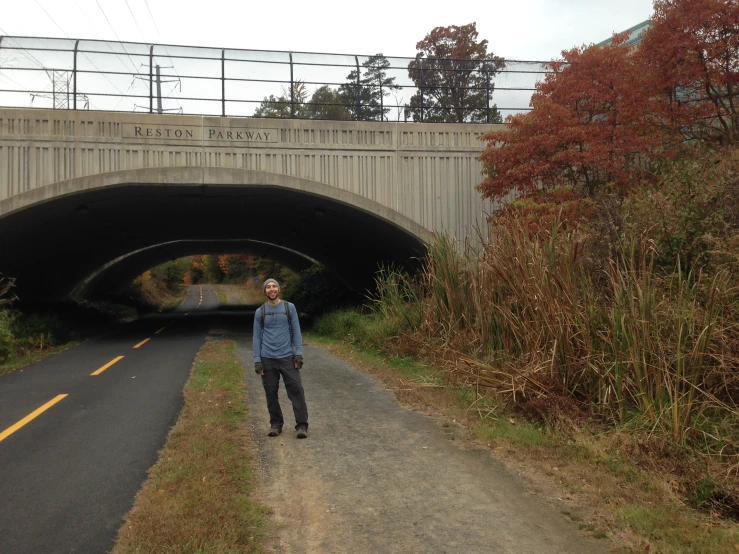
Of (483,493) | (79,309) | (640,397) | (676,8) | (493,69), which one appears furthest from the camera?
(79,309)

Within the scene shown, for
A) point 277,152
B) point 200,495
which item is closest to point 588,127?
point 277,152

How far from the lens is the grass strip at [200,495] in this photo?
380 cm

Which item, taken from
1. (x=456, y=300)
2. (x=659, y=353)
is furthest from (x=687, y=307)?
(x=456, y=300)

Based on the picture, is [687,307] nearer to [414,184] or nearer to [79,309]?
[414,184]

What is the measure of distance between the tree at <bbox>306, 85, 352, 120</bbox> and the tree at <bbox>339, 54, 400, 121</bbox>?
216 mm

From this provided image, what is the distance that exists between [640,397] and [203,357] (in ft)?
31.4

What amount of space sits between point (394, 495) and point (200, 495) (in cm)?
151

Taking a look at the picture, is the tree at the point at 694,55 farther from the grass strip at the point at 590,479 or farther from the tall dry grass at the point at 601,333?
the grass strip at the point at 590,479

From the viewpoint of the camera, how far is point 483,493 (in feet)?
15.5

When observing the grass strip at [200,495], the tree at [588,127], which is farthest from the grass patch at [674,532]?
the tree at [588,127]

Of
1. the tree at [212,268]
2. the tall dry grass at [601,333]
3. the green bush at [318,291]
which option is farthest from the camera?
the tree at [212,268]

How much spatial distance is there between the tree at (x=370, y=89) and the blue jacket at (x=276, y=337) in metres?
11.0

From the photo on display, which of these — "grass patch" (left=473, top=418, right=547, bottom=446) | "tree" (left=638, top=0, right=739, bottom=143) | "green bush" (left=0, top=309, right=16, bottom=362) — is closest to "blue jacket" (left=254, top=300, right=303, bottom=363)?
"grass patch" (left=473, top=418, right=547, bottom=446)

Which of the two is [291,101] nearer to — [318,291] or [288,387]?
[288,387]
